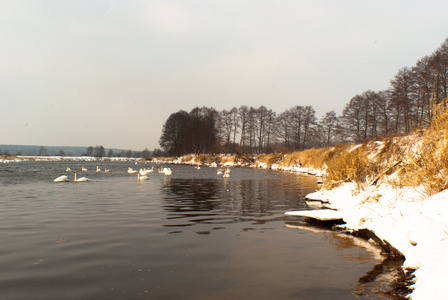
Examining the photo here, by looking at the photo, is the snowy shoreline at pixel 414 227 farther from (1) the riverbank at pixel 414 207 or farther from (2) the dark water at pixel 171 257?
(2) the dark water at pixel 171 257

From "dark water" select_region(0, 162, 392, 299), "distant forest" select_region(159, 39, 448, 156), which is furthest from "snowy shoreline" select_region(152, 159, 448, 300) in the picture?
"distant forest" select_region(159, 39, 448, 156)

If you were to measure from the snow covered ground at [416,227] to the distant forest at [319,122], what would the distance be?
56.7 ft

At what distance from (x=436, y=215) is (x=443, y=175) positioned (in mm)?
1273

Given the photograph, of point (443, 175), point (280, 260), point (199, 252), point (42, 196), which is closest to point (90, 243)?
point (199, 252)

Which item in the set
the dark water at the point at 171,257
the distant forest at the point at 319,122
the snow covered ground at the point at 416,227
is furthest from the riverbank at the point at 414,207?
the distant forest at the point at 319,122

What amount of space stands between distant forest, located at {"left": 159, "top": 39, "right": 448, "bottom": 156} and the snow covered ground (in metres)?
17.3

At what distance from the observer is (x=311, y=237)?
6293 millimetres

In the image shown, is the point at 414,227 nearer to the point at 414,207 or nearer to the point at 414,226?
the point at 414,226

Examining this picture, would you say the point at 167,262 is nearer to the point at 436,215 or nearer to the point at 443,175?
the point at 436,215

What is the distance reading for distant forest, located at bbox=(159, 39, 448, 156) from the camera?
103ft

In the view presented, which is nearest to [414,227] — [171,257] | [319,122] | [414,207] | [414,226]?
[414,226]

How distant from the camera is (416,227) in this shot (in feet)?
13.8

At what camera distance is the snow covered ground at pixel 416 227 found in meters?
3.09

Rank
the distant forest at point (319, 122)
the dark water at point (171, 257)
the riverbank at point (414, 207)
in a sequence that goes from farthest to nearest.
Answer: the distant forest at point (319, 122), the dark water at point (171, 257), the riverbank at point (414, 207)
